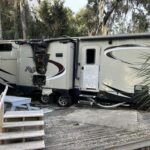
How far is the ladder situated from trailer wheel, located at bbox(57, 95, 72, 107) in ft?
13.4

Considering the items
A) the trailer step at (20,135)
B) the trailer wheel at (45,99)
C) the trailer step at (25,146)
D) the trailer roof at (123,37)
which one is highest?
the trailer roof at (123,37)

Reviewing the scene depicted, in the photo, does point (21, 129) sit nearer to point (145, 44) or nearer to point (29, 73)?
point (145, 44)

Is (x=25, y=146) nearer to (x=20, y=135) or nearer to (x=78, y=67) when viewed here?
(x=20, y=135)

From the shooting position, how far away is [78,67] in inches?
424

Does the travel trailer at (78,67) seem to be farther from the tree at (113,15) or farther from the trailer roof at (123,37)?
the tree at (113,15)

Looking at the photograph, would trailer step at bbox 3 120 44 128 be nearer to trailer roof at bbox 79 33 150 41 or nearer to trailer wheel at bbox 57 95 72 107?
trailer wheel at bbox 57 95 72 107

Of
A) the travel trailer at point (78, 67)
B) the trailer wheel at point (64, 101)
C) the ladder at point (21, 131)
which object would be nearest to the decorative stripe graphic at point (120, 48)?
the travel trailer at point (78, 67)

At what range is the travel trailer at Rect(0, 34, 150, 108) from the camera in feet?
32.5

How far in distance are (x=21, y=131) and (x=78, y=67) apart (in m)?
4.98

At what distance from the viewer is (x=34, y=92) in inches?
464

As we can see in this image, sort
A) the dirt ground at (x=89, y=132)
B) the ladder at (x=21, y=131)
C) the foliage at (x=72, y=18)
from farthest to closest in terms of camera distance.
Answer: the foliage at (x=72, y=18) → the dirt ground at (x=89, y=132) → the ladder at (x=21, y=131)

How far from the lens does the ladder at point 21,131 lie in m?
5.57

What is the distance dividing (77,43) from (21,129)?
511 centimetres

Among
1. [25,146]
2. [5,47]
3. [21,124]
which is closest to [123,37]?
[5,47]
